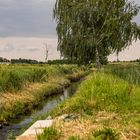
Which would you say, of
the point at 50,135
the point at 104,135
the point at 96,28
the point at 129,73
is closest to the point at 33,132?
the point at 50,135

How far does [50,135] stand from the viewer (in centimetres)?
1124

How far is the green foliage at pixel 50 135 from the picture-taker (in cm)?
1113

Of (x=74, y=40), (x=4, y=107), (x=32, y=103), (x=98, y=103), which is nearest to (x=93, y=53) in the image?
(x=74, y=40)

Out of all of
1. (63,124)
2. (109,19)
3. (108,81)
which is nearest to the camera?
(63,124)

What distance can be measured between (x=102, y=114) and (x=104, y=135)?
13.0 ft

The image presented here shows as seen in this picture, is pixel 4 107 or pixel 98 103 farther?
pixel 4 107

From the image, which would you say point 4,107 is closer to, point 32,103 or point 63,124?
point 32,103

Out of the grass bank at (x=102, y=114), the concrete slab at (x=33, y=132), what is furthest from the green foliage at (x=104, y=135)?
the concrete slab at (x=33, y=132)

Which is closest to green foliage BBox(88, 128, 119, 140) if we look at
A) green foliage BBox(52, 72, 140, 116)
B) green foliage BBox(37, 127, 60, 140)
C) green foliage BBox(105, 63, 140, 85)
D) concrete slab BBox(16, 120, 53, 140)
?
green foliage BBox(37, 127, 60, 140)

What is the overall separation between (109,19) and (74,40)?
4.65 metres

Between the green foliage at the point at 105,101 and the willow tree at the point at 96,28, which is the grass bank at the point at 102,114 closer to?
the green foliage at the point at 105,101

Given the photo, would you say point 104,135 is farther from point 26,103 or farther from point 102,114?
point 26,103

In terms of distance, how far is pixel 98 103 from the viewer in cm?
1672

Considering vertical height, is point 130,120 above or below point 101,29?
below
